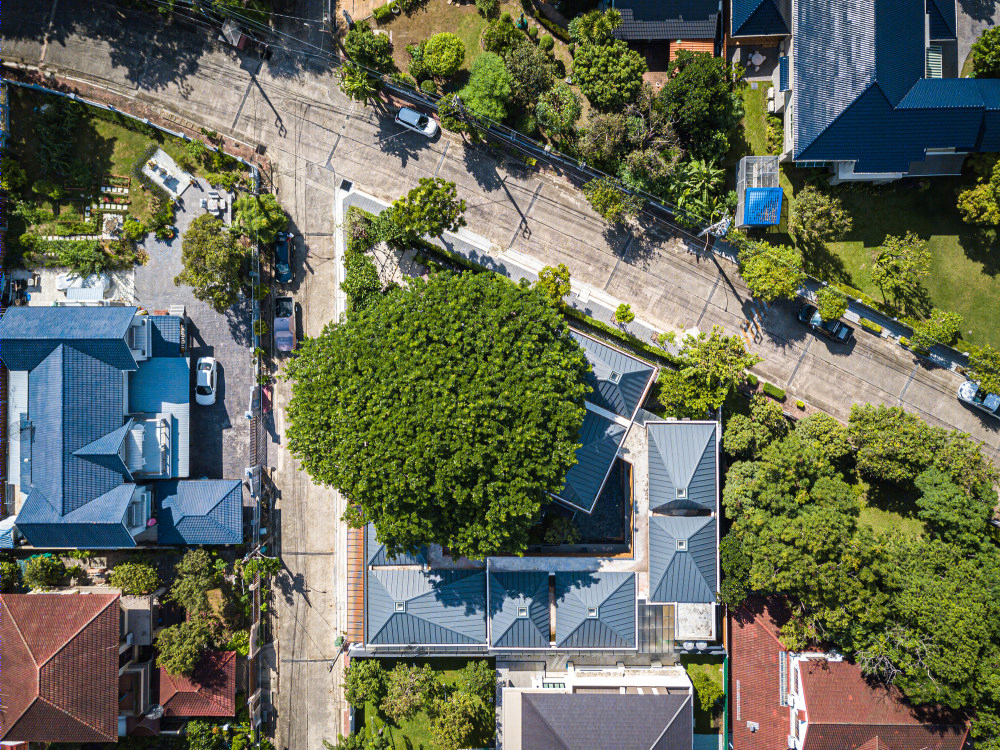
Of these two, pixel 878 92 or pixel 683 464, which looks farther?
pixel 683 464

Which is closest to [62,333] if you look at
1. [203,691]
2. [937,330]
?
[203,691]

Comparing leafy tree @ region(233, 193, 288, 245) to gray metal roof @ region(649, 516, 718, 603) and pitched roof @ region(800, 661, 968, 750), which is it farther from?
pitched roof @ region(800, 661, 968, 750)

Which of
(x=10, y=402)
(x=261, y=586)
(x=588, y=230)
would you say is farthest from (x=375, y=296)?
(x=10, y=402)

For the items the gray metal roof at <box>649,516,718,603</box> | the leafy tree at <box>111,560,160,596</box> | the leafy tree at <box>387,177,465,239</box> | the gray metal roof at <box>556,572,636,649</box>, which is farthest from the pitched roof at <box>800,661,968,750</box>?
the leafy tree at <box>111,560,160,596</box>

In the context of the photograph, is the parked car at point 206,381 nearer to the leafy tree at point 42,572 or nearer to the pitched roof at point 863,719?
the leafy tree at point 42,572

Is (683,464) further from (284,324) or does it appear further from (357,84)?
(357,84)

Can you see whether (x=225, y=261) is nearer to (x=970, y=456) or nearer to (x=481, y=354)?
(x=481, y=354)
